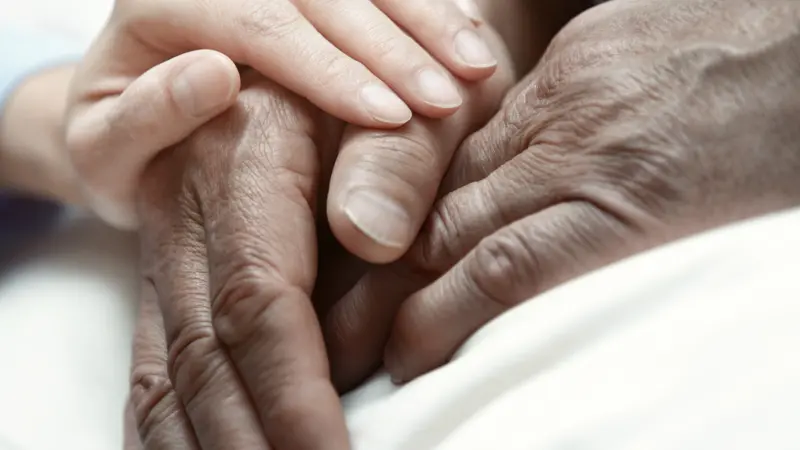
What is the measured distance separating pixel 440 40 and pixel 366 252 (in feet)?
0.62

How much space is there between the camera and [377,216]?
0.47 meters

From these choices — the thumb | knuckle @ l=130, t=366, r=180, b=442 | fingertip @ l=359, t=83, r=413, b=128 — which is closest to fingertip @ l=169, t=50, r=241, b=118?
the thumb

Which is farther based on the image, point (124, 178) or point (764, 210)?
point (124, 178)

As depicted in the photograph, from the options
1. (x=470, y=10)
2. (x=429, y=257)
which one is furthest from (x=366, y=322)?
(x=470, y=10)

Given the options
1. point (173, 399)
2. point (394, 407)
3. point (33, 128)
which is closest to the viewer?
point (394, 407)

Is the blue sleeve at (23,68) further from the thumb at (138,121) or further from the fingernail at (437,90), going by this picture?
the fingernail at (437,90)

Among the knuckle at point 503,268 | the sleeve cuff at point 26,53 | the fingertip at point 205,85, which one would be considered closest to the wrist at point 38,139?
the sleeve cuff at point 26,53

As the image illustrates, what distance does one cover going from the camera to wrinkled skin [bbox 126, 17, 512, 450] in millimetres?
478

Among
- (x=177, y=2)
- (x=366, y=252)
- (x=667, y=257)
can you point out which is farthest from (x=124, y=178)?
(x=667, y=257)

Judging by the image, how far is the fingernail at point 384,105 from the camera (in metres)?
0.52

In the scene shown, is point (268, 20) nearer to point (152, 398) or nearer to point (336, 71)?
point (336, 71)

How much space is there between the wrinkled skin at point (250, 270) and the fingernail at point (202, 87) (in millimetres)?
18

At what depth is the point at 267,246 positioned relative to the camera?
19.9 inches

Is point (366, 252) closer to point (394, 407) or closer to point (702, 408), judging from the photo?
point (394, 407)
